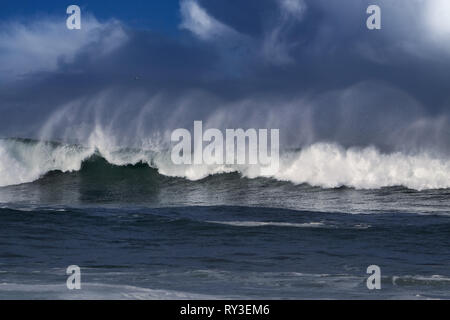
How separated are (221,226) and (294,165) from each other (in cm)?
1080

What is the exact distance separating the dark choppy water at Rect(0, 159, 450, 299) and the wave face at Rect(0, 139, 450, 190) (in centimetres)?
155

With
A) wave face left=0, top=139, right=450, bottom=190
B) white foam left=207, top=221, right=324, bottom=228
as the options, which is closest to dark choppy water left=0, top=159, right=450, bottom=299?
white foam left=207, top=221, right=324, bottom=228

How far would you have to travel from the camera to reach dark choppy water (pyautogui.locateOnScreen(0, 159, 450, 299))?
8.12 metres

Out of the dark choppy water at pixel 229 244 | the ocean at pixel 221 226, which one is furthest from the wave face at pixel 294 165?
the dark choppy water at pixel 229 244

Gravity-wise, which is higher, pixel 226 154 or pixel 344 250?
pixel 226 154

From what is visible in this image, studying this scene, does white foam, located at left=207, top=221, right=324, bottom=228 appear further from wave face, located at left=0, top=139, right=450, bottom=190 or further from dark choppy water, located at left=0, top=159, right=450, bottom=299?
wave face, located at left=0, top=139, right=450, bottom=190

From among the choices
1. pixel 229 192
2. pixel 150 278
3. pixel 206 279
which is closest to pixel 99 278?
pixel 150 278

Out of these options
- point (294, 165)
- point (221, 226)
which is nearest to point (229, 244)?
point (221, 226)
